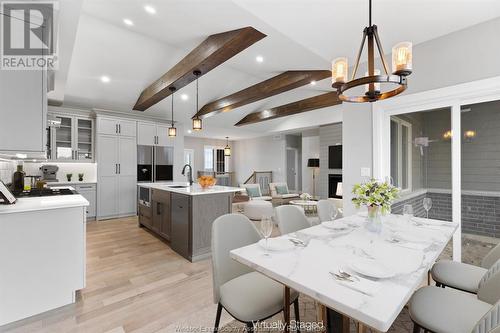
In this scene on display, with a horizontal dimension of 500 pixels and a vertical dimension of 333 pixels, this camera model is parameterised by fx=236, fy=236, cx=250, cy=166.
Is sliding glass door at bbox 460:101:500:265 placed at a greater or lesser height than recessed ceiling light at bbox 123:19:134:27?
lesser

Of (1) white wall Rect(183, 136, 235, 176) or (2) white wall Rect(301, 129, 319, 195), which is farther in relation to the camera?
(1) white wall Rect(183, 136, 235, 176)

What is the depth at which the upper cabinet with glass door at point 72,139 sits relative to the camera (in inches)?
208

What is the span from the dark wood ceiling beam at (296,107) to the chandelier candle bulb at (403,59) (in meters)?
3.84

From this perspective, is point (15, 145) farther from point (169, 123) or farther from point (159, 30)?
point (169, 123)

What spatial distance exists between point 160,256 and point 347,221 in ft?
8.54

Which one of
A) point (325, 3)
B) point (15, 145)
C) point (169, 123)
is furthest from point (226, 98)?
point (15, 145)

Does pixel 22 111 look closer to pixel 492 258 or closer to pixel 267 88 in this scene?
pixel 492 258

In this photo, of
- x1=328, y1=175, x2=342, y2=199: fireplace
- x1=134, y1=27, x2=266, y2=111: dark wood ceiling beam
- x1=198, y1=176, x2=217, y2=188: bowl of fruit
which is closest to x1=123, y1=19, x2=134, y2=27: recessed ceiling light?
x1=134, y1=27, x2=266, y2=111: dark wood ceiling beam

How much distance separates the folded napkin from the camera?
972mm

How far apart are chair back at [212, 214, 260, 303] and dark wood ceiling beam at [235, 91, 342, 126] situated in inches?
174

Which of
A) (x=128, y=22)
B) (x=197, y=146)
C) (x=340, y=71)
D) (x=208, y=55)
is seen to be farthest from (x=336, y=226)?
(x=197, y=146)

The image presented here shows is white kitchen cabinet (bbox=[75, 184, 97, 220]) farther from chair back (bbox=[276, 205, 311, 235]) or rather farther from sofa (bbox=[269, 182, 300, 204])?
chair back (bbox=[276, 205, 311, 235])

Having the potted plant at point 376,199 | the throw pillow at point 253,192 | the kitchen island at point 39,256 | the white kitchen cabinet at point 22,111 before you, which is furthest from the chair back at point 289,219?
the throw pillow at point 253,192

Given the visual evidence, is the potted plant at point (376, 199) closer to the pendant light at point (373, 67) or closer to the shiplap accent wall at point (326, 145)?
the pendant light at point (373, 67)
